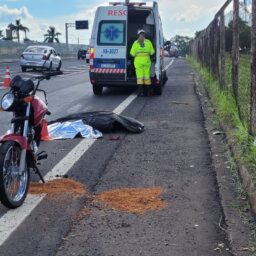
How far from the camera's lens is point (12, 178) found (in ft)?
15.9

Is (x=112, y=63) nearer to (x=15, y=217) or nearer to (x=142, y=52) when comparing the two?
(x=142, y=52)

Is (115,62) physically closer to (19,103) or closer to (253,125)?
(253,125)

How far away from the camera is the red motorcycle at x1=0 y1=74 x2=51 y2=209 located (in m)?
4.68

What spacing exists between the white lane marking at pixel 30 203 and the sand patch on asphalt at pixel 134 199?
25.8 inches

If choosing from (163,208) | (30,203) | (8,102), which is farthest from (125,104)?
(163,208)

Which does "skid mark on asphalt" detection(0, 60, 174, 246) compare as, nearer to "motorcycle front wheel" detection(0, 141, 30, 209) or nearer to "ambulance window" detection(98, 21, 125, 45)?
"motorcycle front wheel" detection(0, 141, 30, 209)

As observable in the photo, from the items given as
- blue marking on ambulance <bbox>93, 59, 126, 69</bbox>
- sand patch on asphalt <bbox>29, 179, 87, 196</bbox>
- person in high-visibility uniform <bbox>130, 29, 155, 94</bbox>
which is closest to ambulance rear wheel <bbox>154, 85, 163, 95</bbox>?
person in high-visibility uniform <bbox>130, 29, 155, 94</bbox>

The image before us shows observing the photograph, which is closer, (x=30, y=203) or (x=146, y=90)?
(x=30, y=203)

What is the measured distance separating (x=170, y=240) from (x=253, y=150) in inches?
80.9

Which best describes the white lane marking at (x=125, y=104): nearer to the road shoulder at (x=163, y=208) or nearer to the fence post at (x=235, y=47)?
the road shoulder at (x=163, y=208)

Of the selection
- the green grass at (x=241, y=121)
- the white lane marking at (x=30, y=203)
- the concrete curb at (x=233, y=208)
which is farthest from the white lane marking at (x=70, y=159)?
the green grass at (x=241, y=121)

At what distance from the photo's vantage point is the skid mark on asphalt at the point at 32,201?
4.30 m

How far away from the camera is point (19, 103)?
508cm

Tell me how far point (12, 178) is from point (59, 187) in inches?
28.2
